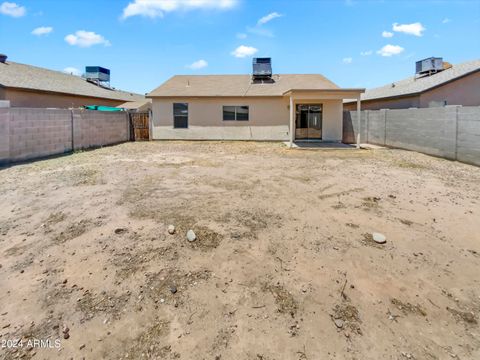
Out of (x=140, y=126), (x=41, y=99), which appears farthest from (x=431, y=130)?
(x=41, y=99)

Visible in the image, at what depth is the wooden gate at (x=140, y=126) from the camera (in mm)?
19562

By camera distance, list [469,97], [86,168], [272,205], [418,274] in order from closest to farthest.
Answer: [418,274]
[272,205]
[86,168]
[469,97]

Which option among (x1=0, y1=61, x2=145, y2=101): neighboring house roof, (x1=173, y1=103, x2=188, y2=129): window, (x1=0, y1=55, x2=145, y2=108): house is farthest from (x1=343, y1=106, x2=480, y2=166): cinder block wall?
(x1=0, y1=61, x2=145, y2=101): neighboring house roof

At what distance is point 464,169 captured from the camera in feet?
30.8

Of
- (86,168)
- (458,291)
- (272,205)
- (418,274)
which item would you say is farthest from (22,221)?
(458,291)

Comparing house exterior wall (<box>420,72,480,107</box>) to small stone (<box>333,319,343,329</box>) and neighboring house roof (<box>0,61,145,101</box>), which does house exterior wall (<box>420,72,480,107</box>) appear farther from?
neighboring house roof (<box>0,61,145,101</box>)

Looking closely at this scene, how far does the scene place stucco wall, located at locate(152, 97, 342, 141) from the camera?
19.1m

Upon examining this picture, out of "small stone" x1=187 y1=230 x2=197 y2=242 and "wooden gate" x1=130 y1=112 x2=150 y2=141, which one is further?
"wooden gate" x1=130 y1=112 x2=150 y2=141

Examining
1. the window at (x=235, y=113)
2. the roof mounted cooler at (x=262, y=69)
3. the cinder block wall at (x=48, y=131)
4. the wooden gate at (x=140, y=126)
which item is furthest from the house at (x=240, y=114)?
the cinder block wall at (x=48, y=131)

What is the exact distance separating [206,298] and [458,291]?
98.1 inches

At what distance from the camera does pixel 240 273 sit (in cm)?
341

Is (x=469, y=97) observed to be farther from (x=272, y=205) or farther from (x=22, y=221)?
(x=22, y=221)

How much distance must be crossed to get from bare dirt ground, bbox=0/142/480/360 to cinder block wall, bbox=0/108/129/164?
4096 millimetres

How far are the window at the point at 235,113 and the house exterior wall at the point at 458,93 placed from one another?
389 inches
